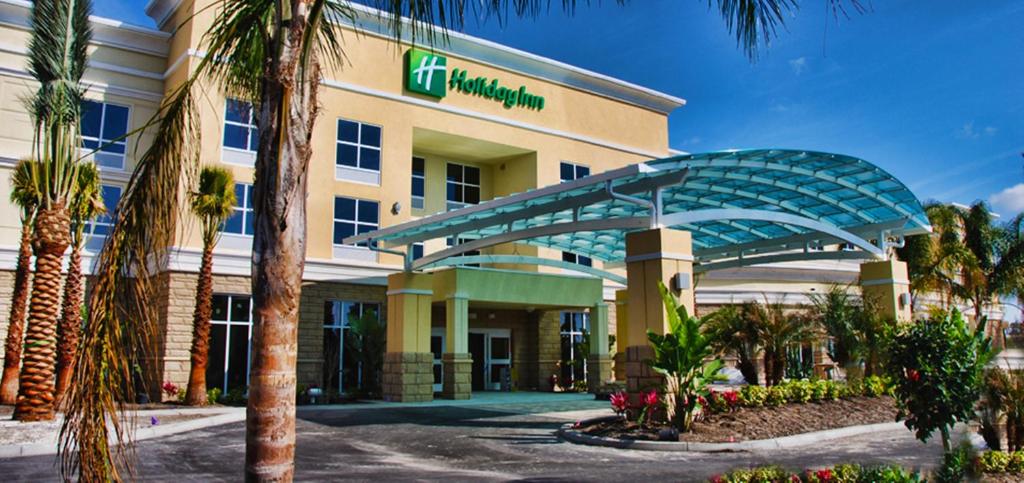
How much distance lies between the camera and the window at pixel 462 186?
1330 inches

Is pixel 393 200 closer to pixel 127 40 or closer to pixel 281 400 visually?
pixel 127 40

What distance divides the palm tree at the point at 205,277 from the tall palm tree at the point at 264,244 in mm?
16858

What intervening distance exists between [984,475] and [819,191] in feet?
39.4

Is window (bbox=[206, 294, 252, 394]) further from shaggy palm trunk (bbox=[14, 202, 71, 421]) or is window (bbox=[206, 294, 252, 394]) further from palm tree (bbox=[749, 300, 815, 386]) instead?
palm tree (bbox=[749, 300, 815, 386])

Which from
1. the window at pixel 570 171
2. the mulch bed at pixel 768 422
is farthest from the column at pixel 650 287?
the window at pixel 570 171

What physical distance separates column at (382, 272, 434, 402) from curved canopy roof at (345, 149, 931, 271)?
0.81 metres

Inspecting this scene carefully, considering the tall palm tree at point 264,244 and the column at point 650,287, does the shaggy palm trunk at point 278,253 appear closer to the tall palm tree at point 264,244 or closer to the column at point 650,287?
the tall palm tree at point 264,244

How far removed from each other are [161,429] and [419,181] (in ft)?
58.9

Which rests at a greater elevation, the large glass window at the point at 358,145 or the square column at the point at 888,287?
the large glass window at the point at 358,145

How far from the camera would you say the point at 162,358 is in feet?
80.4

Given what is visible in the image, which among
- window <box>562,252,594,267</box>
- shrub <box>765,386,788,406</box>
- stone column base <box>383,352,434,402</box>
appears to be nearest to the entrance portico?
stone column base <box>383,352,434,402</box>

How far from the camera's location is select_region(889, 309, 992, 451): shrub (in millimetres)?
8742

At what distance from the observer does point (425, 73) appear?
30.5 meters

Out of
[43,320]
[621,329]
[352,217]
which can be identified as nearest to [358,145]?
[352,217]
